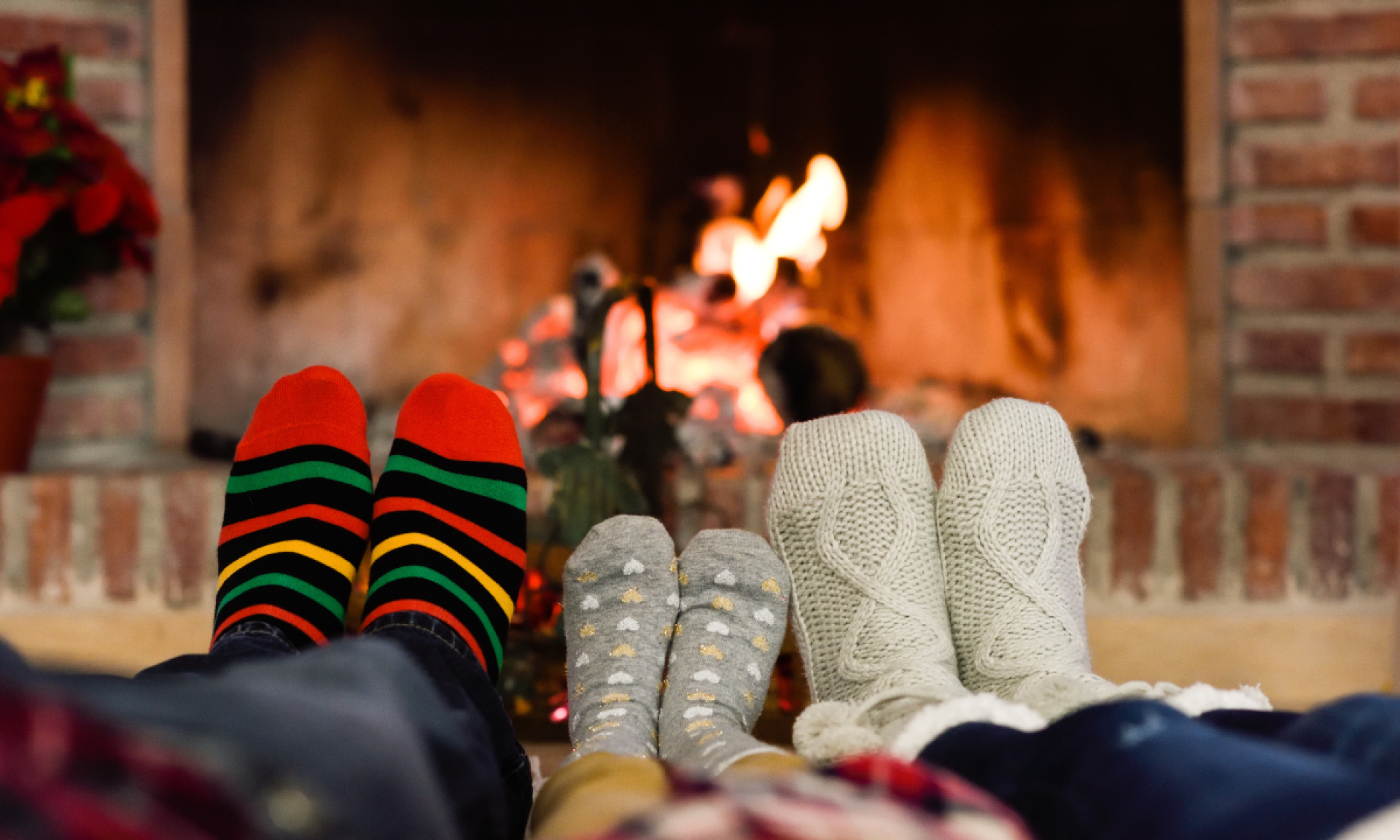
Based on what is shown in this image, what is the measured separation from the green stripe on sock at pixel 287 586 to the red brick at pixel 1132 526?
76 cm

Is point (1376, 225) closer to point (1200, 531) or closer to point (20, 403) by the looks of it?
point (1200, 531)

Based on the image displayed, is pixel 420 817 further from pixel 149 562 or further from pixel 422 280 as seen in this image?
pixel 422 280

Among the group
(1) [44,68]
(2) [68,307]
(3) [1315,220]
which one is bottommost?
(2) [68,307]

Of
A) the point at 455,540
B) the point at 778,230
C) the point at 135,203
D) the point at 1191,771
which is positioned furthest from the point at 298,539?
the point at 778,230

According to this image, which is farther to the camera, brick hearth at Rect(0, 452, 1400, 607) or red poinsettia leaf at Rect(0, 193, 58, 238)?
brick hearth at Rect(0, 452, 1400, 607)

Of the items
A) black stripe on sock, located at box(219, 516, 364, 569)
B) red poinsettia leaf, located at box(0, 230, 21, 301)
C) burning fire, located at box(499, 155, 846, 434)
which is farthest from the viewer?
burning fire, located at box(499, 155, 846, 434)

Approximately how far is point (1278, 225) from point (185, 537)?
119 cm

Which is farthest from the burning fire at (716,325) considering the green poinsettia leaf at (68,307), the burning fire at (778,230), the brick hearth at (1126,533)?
the green poinsettia leaf at (68,307)

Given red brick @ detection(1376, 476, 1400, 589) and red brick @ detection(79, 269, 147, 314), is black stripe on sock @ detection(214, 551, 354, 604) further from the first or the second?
red brick @ detection(1376, 476, 1400, 589)

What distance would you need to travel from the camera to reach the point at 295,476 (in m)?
0.85

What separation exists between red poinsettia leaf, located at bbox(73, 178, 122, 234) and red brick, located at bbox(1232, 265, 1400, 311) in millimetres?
1158

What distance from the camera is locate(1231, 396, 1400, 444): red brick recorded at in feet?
3.79

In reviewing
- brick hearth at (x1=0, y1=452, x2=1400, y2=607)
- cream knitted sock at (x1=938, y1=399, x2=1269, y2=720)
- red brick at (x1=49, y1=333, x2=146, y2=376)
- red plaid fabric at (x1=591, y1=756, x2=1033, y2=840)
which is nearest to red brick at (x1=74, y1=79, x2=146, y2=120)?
red brick at (x1=49, y1=333, x2=146, y2=376)

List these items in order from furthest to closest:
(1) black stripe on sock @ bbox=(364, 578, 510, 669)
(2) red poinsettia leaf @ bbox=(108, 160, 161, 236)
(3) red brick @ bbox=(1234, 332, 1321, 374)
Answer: (3) red brick @ bbox=(1234, 332, 1321, 374) → (2) red poinsettia leaf @ bbox=(108, 160, 161, 236) → (1) black stripe on sock @ bbox=(364, 578, 510, 669)
